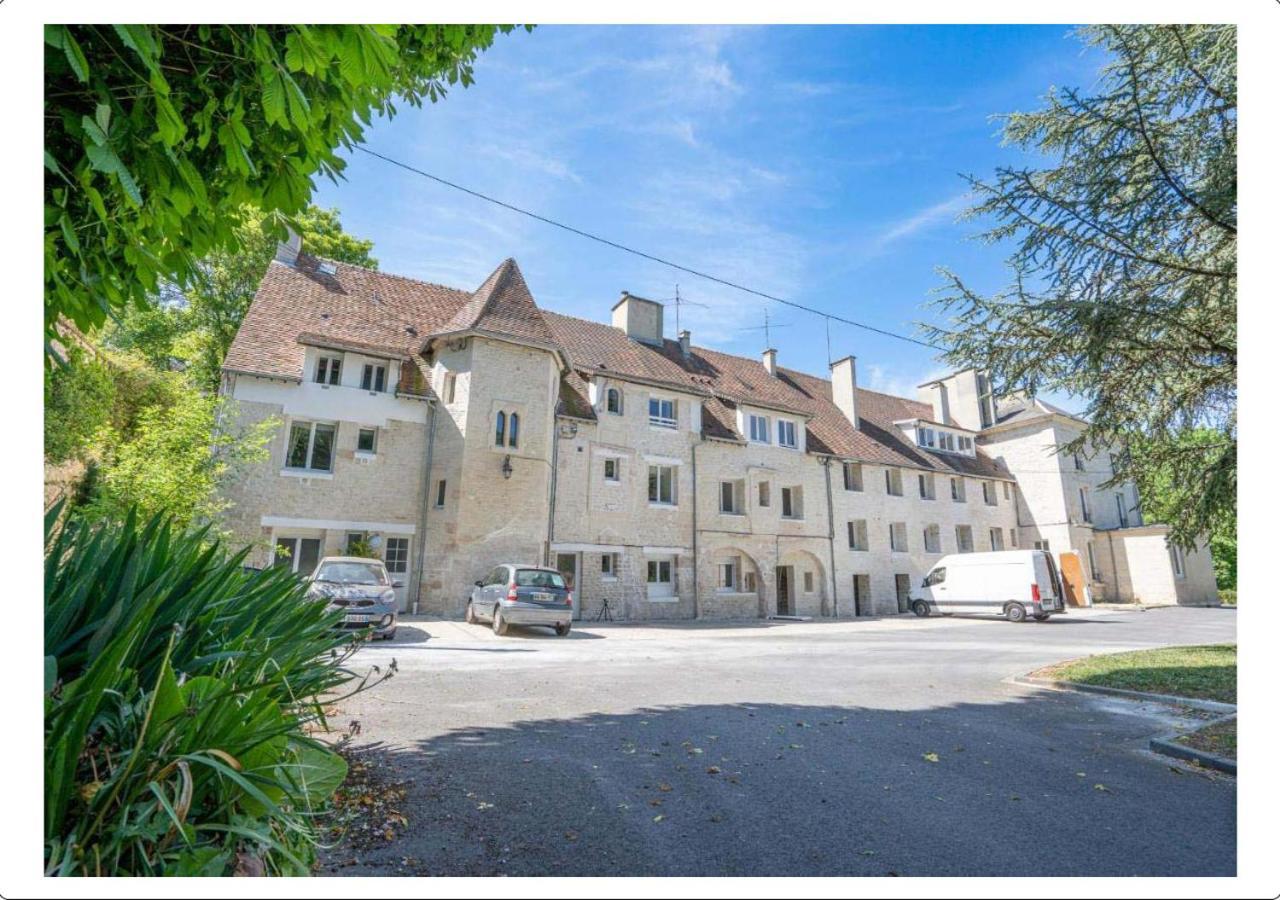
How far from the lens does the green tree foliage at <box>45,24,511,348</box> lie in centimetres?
214

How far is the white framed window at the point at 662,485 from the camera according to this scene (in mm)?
23531

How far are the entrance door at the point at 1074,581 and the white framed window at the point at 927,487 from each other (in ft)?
24.7

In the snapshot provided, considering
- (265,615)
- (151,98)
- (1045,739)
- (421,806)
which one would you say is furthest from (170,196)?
(1045,739)

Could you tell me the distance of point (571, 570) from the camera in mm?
21281

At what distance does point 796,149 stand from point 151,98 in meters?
A: 3.82

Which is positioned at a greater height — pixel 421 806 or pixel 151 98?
pixel 151 98

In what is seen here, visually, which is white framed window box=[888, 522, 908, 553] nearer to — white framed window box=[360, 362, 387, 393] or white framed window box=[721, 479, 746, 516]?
white framed window box=[721, 479, 746, 516]

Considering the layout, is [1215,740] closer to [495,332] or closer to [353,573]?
[353,573]

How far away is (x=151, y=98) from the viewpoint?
7.50ft

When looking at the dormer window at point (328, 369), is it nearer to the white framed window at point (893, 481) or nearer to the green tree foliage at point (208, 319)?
the green tree foliage at point (208, 319)

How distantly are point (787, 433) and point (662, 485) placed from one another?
7340 millimetres

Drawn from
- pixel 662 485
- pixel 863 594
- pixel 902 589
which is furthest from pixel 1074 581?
pixel 662 485

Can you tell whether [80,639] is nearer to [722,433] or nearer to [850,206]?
[850,206]
